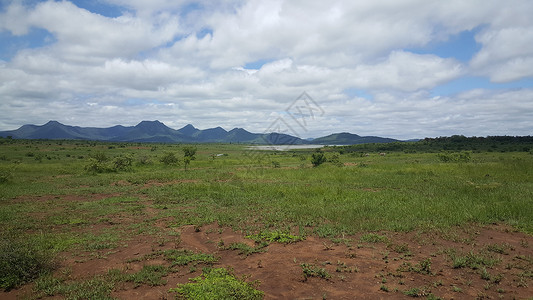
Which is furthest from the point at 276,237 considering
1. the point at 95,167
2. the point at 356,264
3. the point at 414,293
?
the point at 95,167

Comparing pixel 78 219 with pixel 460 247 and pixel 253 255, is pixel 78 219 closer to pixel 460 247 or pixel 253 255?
pixel 253 255

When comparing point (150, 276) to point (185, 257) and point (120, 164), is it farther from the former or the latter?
point (120, 164)

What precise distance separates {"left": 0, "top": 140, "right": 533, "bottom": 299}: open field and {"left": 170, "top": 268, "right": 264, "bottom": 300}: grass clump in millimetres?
71

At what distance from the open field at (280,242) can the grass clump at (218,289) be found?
0.07 m

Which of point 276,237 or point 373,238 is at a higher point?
point 373,238

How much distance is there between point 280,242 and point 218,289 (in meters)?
2.93

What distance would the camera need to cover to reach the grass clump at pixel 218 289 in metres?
4.77

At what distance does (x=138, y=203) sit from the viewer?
43.3 feet

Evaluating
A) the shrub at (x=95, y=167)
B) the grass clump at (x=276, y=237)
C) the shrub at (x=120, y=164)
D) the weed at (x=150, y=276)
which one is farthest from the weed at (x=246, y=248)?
the shrub at (x=120, y=164)

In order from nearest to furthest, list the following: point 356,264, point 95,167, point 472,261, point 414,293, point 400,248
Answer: point 414,293
point 472,261
point 356,264
point 400,248
point 95,167

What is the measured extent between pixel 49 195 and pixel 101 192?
234 cm

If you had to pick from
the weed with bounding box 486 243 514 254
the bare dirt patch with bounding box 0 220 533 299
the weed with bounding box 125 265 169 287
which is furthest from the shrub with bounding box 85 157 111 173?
the weed with bounding box 486 243 514 254

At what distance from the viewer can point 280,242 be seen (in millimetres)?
7586

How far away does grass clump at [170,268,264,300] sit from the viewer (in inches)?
188
